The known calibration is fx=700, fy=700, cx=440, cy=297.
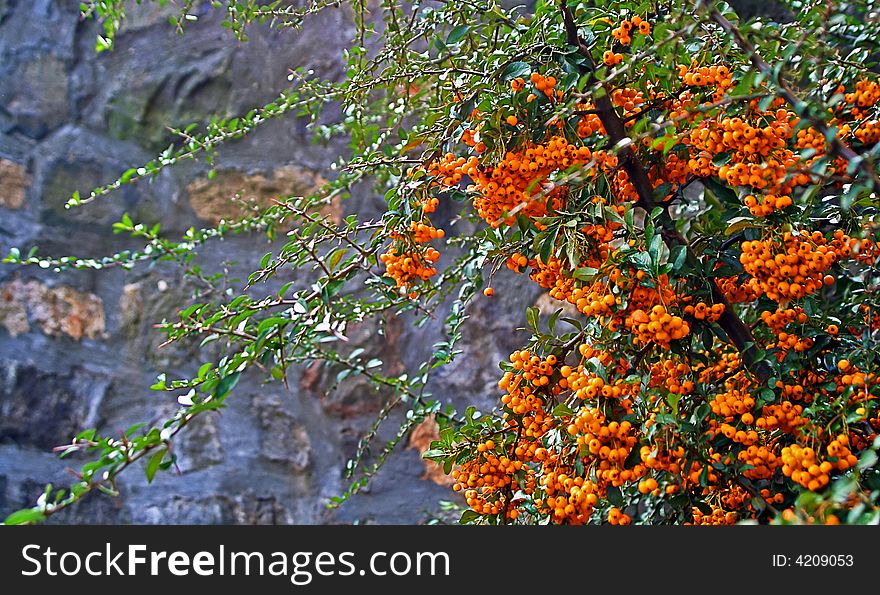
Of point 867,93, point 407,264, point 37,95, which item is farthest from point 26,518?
point 37,95

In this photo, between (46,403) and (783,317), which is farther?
(46,403)

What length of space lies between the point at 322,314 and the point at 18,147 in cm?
114

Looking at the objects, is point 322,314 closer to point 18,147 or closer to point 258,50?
point 258,50

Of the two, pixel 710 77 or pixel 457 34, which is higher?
pixel 457 34

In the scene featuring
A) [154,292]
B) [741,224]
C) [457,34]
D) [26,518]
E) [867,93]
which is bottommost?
[26,518]

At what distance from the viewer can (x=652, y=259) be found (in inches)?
23.1

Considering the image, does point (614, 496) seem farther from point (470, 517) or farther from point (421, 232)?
point (421, 232)

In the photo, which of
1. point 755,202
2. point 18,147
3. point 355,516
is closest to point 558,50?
point 755,202

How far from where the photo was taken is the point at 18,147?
57.1 inches

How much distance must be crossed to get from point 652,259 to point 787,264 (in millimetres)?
106

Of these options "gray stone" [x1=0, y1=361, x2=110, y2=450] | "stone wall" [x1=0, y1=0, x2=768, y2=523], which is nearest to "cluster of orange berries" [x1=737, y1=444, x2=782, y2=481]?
"stone wall" [x1=0, y1=0, x2=768, y2=523]

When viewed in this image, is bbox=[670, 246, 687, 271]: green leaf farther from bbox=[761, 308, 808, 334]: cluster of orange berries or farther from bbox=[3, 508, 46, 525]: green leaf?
bbox=[3, 508, 46, 525]: green leaf

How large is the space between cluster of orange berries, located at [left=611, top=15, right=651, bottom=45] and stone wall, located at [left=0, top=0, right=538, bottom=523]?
0.64 metres

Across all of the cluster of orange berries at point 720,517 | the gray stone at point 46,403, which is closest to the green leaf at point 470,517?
the cluster of orange berries at point 720,517
